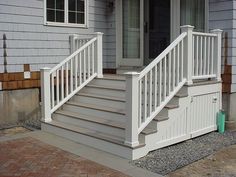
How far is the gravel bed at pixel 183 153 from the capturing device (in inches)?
178

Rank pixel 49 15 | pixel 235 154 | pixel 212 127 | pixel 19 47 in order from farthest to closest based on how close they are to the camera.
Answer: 1. pixel 49 15
2. pixel 19 47
3. pixel 212 127
4. pixel 235 154

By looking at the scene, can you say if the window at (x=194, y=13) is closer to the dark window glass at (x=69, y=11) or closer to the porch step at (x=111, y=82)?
the porch step at (x=111, y=82)

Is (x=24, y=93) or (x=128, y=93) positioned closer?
(x=128, y=93)

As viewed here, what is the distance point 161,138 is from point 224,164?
975 mm

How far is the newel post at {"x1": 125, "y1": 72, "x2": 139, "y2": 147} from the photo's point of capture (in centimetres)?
463

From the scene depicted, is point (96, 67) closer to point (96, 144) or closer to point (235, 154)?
point (96, 144)

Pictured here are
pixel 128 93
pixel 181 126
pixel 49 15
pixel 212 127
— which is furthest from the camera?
pixel 49 15

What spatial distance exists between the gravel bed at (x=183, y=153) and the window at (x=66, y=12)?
153 inches

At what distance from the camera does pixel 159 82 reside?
5211 millimetres

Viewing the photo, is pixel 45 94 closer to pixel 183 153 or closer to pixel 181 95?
pixel 181 95

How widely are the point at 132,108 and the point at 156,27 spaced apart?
363 cm

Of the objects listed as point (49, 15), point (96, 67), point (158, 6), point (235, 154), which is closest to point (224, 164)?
point (235, 154)

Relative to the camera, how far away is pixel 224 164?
15.5 feet

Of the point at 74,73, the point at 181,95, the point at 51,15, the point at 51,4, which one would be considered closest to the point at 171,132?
the point at 181,95
